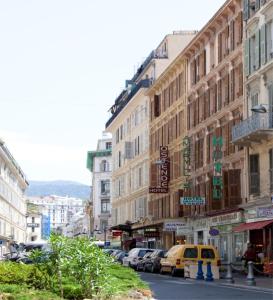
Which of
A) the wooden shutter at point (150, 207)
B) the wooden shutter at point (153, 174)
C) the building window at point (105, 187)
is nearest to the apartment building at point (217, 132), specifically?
the wooden shutter at point (153, 174)

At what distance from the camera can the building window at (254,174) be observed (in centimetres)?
4166

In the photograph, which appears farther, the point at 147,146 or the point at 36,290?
the point at 147,146

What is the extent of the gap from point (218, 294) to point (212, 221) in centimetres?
2596

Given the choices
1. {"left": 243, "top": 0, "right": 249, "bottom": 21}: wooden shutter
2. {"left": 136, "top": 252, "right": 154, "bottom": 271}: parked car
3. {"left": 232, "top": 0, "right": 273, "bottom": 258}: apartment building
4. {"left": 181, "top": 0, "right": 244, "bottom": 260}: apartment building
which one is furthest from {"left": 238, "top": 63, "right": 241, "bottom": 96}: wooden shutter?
{"left": 136, "top": 252, "right": 154, "bottom": 271}: parked car

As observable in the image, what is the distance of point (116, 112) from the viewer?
Result: 89375 mm

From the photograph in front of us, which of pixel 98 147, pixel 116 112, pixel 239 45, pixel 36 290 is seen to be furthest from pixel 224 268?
pixel 98 147

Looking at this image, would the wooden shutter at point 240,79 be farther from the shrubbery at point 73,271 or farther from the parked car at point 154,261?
the shrubbery at point 73,271

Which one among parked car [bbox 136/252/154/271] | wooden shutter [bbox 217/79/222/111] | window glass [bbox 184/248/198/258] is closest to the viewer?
window glass [bbox 184/248/198/258]

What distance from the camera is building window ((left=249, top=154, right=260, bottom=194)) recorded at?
41656 mm

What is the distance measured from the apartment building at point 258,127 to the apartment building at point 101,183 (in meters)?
84.7

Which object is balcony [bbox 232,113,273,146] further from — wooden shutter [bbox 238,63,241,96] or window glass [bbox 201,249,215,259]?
window glass [bbox 201,249,215,259]

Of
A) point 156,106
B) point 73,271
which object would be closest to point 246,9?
point 156,106

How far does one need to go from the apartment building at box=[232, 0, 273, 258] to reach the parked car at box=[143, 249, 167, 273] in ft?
15.6

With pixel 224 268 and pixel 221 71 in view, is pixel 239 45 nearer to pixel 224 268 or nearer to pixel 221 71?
pixel 221 71
